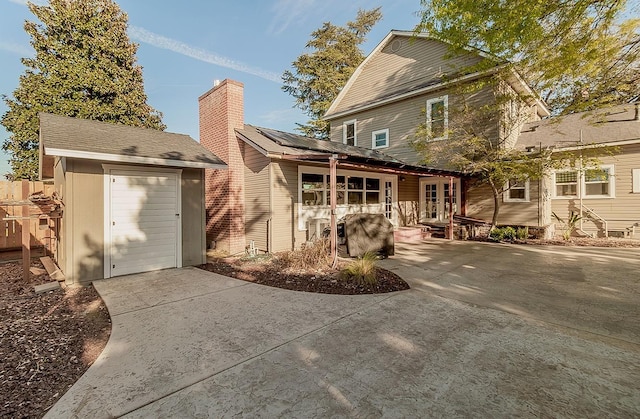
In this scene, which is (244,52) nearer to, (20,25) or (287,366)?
(20,25)

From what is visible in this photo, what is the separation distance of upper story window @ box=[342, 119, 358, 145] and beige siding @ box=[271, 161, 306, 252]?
26.0ft

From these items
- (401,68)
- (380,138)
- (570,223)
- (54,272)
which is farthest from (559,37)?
(54,272)

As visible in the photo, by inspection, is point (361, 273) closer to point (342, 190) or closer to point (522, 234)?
point (342, 190)

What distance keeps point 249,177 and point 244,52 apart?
400 inches

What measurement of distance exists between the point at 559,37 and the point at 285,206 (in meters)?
8.66

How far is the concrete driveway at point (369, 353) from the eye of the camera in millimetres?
2166

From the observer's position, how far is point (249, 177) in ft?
29.6

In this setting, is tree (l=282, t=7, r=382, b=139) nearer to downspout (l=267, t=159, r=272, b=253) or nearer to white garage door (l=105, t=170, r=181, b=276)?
downspout (l=267, t=159, r=272, b=253)

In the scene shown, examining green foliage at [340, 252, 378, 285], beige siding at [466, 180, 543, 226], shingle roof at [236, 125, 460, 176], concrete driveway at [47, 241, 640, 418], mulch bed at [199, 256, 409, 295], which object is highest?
shingle roof at [236, 125, 460, 176]

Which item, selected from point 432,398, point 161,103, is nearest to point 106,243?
point 432,398

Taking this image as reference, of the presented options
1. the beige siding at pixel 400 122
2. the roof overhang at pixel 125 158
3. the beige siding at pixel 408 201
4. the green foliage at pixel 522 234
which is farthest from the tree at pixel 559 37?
the roof overhang at pixel 125 158

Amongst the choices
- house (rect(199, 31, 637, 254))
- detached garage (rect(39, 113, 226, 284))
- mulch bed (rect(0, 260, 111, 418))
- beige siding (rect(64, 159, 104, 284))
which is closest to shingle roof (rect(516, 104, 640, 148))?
house (rect(199, 31, 637, 254))

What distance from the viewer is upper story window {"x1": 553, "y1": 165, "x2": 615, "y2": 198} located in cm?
1044

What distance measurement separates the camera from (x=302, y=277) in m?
5.74
